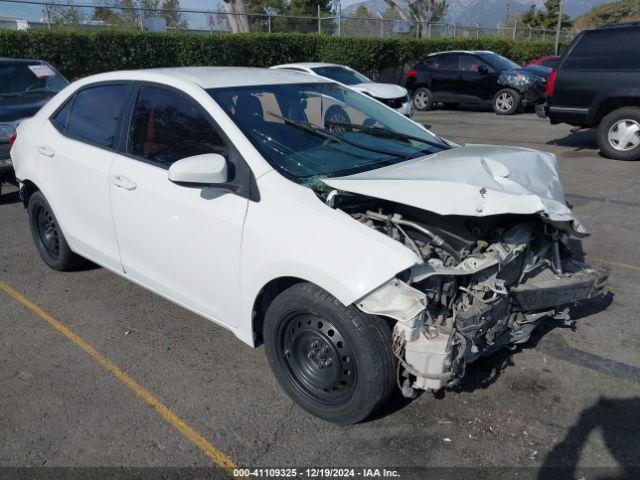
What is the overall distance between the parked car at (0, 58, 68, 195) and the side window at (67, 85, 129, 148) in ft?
12.6

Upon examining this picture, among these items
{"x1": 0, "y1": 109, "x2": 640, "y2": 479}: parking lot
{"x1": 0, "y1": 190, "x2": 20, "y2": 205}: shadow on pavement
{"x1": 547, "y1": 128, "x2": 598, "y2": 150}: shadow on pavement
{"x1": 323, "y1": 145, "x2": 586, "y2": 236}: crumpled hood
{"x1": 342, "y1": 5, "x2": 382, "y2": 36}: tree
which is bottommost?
{"x1": 0, "y1": 190, "x2": 20, "y2": 205}: shadow on pavement

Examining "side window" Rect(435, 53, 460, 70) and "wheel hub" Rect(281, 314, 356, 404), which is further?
"side window" Rect(435, 53, 460, 70)

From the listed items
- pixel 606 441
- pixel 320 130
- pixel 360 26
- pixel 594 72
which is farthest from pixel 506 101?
pixel 606 441

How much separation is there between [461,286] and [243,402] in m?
1.41

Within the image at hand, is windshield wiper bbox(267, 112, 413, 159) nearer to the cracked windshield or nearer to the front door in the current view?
the cracked windshield

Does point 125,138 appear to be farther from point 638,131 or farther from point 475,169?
point 638,131

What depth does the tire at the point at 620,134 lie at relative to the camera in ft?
30.6

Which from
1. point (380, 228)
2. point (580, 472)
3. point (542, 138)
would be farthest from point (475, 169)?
point (542, 138)

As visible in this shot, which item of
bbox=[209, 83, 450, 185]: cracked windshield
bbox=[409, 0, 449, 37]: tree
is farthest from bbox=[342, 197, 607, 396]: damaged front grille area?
bbox=[409, 0, 449, 37]: tree

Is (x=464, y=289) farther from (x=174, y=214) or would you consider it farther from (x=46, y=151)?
(x=46, y=151)

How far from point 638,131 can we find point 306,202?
327 inches

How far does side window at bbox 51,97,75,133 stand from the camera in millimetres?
4681

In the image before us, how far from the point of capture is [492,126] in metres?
14.5

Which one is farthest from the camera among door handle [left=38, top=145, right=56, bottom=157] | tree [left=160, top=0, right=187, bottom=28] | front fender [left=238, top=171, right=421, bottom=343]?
tree [left=160, top=0, right=187, bottom=28]
